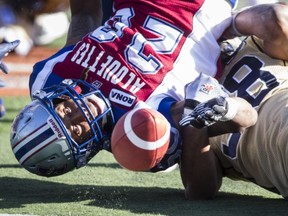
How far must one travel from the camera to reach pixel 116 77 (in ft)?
13.1

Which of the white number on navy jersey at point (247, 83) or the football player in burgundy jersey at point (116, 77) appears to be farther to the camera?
the white number on navy jersey at point (247, 83)

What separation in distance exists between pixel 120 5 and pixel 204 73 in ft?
1.90

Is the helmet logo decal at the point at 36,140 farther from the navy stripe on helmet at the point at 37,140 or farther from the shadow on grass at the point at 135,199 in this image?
the shadow on grass at the point at 135,199

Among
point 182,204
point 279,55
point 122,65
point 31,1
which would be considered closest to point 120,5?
point 122,65

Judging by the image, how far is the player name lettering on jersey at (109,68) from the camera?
3.99 m

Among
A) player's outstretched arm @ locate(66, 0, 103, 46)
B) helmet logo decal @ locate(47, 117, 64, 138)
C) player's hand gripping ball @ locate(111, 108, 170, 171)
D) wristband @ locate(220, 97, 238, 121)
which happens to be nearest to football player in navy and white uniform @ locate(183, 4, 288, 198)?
wristband @ locate(220, 97, 238, 121)

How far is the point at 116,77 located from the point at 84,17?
982mm

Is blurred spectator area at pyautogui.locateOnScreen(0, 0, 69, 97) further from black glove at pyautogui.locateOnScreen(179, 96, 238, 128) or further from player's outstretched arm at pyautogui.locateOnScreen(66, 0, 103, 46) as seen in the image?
black glove at pyautogui.locateOnScreen(179, 96, 238, 128)

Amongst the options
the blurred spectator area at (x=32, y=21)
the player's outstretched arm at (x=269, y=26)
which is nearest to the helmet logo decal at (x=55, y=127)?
the player's outstretched arm at (x=269, y=26)

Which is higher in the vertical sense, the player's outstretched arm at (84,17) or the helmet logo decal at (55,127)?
the helmet logo decal at (55,127)

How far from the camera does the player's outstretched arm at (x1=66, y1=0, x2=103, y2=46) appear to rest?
4.82 metres

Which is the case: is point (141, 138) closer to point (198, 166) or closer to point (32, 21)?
point (198, 166)

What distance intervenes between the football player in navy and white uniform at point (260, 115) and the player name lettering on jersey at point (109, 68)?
1.36ft

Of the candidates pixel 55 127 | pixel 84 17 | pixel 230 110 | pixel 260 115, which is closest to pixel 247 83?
pixel 260 115
